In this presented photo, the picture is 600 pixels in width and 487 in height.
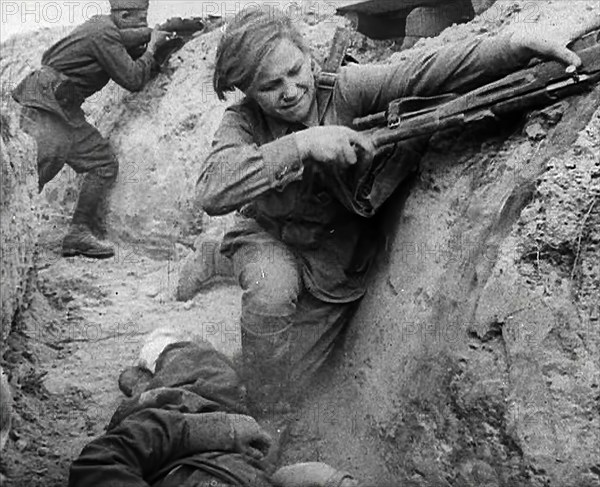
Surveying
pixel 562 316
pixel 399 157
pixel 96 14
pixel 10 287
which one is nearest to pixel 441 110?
pixel 399 157

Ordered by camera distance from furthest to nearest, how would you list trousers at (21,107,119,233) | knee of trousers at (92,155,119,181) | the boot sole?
knee of trousers at (92,155,119,181) < trousers at (21,107,119,233) < the boot sole

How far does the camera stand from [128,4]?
355 cm

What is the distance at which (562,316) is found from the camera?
1.91m

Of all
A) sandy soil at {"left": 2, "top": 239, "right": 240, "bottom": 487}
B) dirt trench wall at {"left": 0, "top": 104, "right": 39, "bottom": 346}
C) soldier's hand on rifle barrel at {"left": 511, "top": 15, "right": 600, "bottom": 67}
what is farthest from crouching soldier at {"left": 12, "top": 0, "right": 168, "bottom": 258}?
soldier's hand on rifle barrel at {"left": 511, "top": 15, "right": 600, "bottom": 67}

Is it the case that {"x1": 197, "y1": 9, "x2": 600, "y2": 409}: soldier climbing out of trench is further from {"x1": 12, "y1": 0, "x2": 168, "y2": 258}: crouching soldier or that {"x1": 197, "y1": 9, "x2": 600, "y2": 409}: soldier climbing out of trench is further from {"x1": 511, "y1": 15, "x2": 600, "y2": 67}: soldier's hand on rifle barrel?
{"x1": 12, "y1": 0, "x2": 168, "y2": 258}: crouching soldier

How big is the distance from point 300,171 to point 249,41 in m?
0.32

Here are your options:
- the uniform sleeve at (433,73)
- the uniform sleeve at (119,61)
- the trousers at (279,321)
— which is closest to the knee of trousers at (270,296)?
the trousers at (279,321)

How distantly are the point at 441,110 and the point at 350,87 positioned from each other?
0.26m

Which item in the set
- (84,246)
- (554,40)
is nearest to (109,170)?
(84,246)

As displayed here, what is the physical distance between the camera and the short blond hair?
229 centimetres

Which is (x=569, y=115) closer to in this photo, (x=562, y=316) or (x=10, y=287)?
(x=562, y=316)

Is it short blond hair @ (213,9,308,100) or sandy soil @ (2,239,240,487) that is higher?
short blond hair @ (213,9,308,100)

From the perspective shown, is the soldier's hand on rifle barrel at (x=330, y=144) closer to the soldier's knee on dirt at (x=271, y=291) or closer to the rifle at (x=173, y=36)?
the soldier's knee on dirt at (x=271, y=291)

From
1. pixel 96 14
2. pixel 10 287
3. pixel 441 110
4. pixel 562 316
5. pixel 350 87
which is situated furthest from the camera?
pixel 96 14
